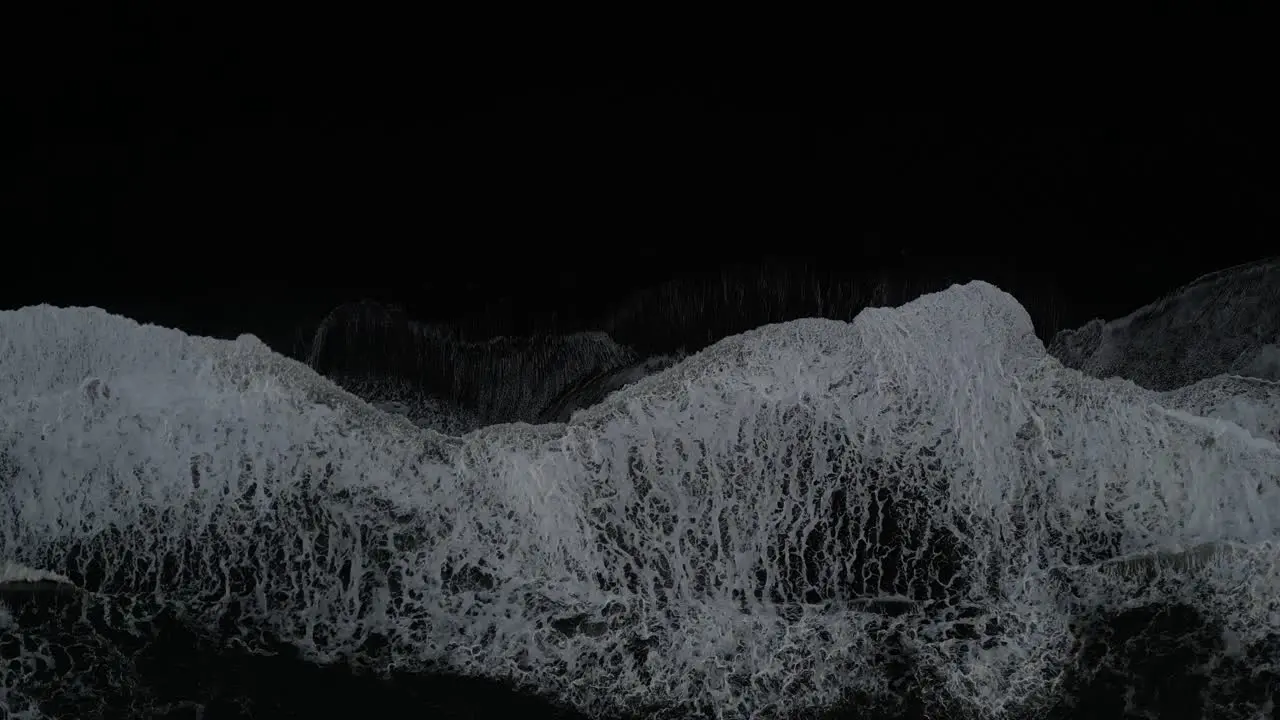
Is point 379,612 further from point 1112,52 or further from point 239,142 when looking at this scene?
point 1112,52

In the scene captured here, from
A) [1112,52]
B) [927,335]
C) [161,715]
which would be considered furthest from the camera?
[1112,52]

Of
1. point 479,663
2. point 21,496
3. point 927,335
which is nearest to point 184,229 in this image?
point 21,496

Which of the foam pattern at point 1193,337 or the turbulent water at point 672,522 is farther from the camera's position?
the foam pattern at point 1193,337

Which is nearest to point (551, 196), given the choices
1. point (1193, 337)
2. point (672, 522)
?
point (672, 522)

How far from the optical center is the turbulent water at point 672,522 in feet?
9.70

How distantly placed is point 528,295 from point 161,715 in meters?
1.80

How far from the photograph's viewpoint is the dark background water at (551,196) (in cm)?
360

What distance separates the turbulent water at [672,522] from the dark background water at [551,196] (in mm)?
498

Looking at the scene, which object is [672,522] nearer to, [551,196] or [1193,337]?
[551,196]

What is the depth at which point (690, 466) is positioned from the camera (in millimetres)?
3080

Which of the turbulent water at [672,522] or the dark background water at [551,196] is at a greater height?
the dark background water at [551,196]

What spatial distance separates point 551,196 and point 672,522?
137 centimetres

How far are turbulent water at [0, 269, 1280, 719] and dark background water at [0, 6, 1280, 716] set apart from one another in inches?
19.6

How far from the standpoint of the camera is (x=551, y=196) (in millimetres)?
3676
